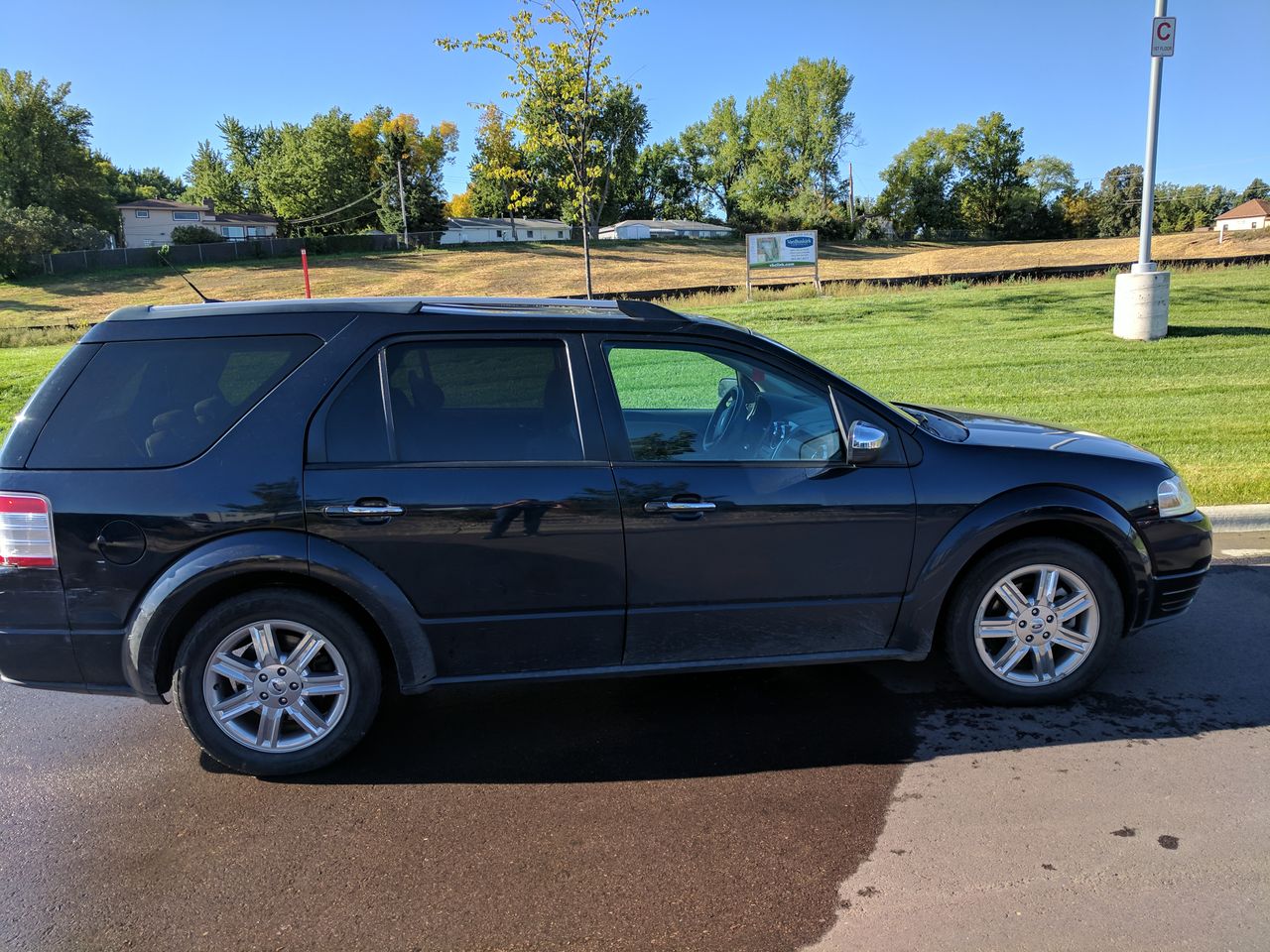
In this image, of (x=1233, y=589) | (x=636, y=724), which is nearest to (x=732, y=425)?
(x=636, y=724)

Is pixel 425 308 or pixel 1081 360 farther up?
pixel 425 308

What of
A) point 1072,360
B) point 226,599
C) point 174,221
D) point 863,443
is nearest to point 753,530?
point 863,443

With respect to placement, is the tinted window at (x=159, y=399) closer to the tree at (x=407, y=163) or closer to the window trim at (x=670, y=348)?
the window trim at (x=670, y=348)

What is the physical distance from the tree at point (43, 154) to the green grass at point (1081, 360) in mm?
75690

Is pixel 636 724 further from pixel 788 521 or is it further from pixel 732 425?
pixel 732 425

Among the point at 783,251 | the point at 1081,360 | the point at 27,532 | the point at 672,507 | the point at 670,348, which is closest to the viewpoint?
the point at 27,532

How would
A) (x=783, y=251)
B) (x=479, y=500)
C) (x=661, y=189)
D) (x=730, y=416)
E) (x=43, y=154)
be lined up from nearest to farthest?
(x=479, y=500)
(x=730, y=416)
(x=783, y=251)
(x=43, y=154)
(x=661, y=189)

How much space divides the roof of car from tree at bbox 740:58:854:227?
3369 inches

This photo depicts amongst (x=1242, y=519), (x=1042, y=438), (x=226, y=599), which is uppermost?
(x=1042, y=438)

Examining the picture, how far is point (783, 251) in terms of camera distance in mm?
26250

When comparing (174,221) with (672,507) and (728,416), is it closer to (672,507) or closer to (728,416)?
(728,416)

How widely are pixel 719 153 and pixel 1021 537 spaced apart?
103m

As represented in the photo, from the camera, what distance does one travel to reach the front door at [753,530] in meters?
3.63

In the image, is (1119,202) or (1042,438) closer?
(1042,438)
